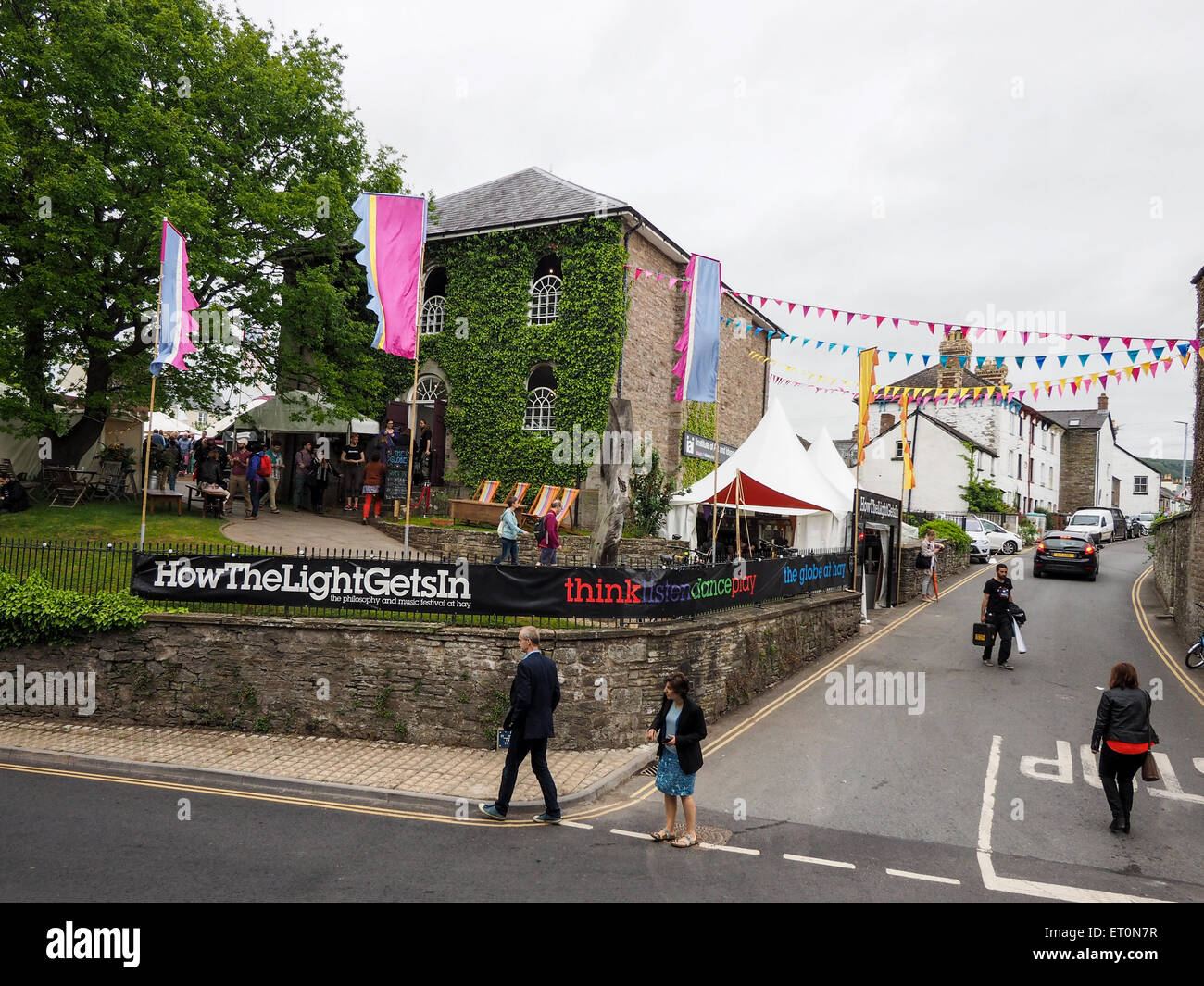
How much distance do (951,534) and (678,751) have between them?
946 inches

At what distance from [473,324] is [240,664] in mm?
14955

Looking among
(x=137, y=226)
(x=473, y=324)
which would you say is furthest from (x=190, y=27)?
(x=473, y=324)

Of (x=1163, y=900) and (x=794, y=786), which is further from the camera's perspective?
(x=794, y=786)

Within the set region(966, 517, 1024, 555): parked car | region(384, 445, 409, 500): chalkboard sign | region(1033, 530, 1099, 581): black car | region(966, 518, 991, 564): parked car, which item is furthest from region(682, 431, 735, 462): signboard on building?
region(966, 517, 1024, 555): parked car

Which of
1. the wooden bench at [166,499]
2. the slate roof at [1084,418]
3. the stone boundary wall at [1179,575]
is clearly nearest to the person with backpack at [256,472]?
the wooden bench at [166,499]

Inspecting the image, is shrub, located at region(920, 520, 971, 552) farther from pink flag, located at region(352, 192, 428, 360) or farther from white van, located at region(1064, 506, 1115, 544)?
pink flag, located at region(352, 192, 428, 360)

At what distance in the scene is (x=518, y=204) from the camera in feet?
80.7

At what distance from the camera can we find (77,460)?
1892 cm

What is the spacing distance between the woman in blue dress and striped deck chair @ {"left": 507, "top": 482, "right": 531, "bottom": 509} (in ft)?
43.2

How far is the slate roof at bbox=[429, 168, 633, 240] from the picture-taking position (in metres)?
22.8

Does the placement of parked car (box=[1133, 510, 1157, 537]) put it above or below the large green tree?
below

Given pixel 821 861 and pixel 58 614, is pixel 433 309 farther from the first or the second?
pixel 821 861
